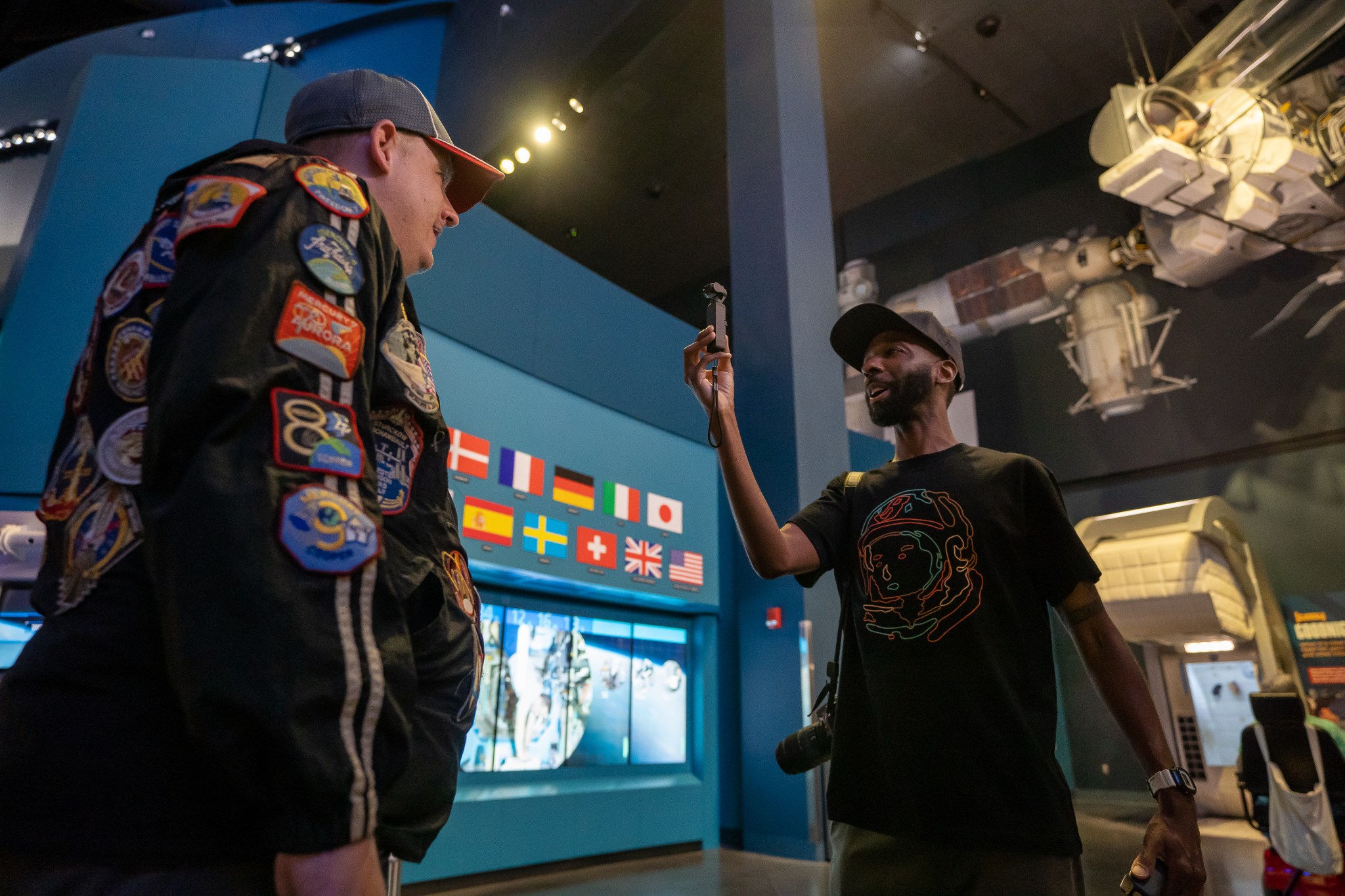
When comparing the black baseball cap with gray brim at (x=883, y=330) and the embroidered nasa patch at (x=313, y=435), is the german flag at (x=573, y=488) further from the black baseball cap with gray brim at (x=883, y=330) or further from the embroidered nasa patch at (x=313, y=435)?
the embroidered nasa patch at (x=313, y=435)

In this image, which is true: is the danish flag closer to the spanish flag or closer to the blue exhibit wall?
the blue exhibit wall

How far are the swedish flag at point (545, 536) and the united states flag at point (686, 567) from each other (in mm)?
992

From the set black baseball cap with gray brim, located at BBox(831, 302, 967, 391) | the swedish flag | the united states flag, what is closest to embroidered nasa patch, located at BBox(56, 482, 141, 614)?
black baseball cap with gray brim, located at BBox(831, 302, 967, 391)

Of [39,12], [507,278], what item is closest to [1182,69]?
[507,278]

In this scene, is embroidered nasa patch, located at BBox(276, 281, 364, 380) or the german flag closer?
embroidered nasa patch, located at BBox(276, 281, 364, 380)

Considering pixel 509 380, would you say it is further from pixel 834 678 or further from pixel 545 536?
pixel 834 678

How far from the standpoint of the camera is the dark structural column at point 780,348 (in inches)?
191

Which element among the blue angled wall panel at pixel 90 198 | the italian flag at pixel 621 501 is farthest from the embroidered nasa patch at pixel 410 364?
the italian flag at pixel 621 501

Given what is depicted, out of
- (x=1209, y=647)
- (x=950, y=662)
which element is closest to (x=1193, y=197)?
(x=1209, y=647)

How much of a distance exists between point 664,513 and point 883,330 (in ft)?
12.6

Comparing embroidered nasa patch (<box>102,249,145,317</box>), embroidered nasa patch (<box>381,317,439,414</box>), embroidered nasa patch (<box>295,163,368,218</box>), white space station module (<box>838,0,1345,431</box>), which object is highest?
white space station module (<box>838,0,1345,431</box>)

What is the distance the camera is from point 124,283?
2.37 ft

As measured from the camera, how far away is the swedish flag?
446 cm

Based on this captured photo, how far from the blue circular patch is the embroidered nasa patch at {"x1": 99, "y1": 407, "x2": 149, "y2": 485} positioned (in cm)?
18
